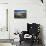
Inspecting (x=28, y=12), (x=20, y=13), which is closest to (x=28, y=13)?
(x=28, y=12)

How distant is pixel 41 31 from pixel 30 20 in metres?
0.81

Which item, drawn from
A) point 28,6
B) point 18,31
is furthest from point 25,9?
point 18,31

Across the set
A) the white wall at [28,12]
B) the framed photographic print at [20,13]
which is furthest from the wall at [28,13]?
the framed photographic print at [20,13]

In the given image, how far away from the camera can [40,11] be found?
668cm

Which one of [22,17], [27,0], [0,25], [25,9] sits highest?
[27,0]

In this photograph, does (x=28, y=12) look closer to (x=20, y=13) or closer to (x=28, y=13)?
(x=28, y=13)

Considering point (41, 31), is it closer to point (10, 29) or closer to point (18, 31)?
point (18, 31)

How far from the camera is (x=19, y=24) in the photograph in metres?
6.77

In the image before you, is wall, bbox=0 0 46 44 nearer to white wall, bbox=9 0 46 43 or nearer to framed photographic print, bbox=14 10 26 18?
white wall, bbox=9 0 46 43

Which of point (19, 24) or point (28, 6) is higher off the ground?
point (28, 6)

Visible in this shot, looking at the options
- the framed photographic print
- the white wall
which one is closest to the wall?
the white wall

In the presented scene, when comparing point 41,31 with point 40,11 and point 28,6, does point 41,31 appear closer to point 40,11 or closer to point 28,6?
point 40,11

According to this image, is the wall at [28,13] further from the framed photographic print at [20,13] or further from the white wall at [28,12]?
the framed photographic print at [20,13]

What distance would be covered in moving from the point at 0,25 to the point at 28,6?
1.81 metres
